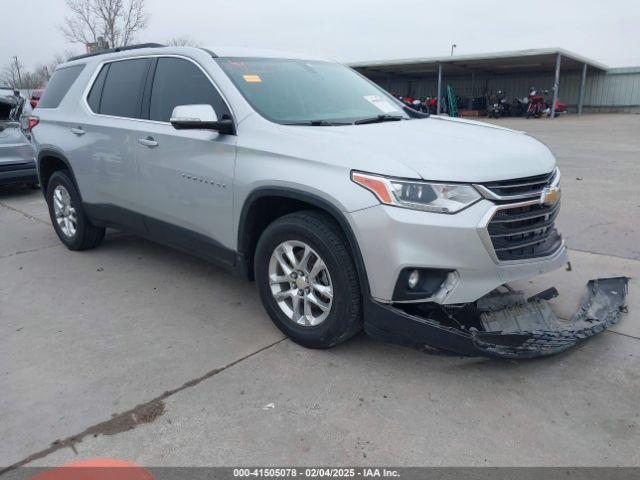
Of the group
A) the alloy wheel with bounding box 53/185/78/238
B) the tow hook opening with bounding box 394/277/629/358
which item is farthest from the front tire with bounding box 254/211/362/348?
the alloy wheel with bounding box 53/185/78/238

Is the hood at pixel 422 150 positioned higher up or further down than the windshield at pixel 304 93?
further down

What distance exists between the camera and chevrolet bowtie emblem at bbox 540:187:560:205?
3.23 meters

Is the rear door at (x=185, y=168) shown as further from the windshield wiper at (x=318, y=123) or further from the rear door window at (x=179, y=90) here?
the windshield wiper at (x=318, y=123)

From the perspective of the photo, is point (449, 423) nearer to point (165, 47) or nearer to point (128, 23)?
point (165, 47)

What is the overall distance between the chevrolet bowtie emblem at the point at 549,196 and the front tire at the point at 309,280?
1193 millimetres

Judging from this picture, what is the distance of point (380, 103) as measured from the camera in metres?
4.36

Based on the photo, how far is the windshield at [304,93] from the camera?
150 inches

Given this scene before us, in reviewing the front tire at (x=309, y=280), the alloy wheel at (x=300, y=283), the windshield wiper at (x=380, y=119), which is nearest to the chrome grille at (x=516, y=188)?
the front tire at (x=309, y=280)

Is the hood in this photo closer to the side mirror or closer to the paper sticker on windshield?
the side mirror

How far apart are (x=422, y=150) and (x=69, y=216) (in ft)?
13.8

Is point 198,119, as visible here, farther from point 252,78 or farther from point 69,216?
point 69,216

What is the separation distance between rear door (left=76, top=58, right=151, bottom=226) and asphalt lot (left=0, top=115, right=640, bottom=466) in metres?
0.80

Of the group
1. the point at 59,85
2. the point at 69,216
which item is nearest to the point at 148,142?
the point at 69,216

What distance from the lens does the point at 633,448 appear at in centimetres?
259
